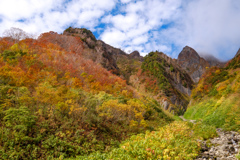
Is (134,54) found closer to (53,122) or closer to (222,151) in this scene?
(222,151)

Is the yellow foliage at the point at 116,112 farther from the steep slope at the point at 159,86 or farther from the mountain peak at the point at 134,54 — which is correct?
the mountain peak at the point at 134,54

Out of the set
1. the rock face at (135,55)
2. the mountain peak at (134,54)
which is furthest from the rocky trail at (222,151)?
the mountain peak at (134,54)

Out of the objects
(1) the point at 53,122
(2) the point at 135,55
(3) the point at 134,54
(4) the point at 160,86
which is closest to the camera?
(1) the point at 53,122

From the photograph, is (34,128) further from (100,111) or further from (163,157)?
(163,157)

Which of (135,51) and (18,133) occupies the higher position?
(135,51)

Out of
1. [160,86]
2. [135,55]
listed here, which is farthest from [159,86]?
[135,55]

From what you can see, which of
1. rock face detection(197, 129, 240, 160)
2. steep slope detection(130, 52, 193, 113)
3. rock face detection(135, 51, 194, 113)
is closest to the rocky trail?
rock face detection(197, 129, 240, 160)

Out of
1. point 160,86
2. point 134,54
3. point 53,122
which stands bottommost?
point 53,122

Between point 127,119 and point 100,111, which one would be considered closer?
point 100,111

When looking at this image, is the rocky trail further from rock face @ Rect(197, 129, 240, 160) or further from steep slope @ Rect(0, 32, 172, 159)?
steep slope @ Rect(0, 32, 172, 159)

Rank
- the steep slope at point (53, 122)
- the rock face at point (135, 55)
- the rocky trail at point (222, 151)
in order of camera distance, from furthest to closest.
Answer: the rock face at point (135, 55), the rocky trail at point (222, 151), the steep slope at point (53, 122)

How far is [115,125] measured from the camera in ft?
31.2

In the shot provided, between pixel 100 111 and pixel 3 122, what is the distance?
4914 mm

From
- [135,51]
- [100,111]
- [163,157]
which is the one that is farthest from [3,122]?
[135,51]
